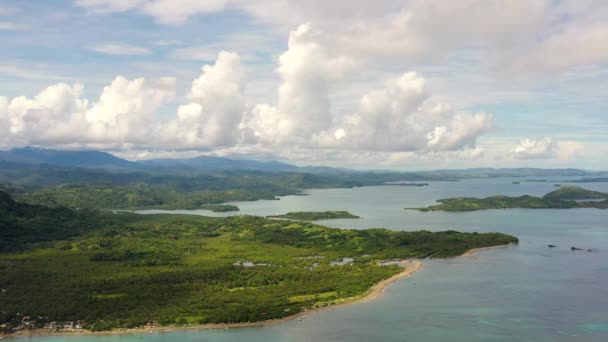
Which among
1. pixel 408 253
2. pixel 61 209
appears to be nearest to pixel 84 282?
pixel 408 253

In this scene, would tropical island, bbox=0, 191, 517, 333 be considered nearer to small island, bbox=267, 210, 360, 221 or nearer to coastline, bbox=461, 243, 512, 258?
coastline, bbox=461, 243, 512, 258

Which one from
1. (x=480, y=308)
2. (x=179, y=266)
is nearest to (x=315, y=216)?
(x=179, y=266)

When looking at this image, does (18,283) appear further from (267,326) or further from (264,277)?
(267,326)

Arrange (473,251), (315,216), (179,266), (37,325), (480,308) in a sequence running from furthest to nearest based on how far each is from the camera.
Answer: (315,216)
(473,251)
(179,266)
(480,308)
(37,325)

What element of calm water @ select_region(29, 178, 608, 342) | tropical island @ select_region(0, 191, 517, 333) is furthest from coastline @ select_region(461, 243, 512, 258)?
calm water @ select_region(29, 178, 608, 342)

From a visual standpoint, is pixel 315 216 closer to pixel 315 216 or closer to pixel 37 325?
pixel 315 216

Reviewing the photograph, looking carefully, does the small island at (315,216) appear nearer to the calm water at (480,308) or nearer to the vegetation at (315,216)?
the vegetation at (315,216)

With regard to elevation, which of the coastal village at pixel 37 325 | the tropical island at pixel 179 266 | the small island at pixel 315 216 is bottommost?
the coastal village at pixel 37 325

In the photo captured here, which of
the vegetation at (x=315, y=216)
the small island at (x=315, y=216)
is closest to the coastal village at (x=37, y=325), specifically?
the small island at (x=315, y=216)
